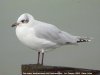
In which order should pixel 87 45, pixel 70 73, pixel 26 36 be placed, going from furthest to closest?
pixel 87 45 < pixel 26 36 < pixel 70 73

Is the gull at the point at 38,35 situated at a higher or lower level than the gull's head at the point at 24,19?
lower

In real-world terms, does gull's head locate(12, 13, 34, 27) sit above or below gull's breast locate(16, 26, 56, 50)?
above

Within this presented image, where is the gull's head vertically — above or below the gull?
above

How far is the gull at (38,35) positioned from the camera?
4.10 ft

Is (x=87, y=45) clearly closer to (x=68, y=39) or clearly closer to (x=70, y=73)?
(x=68, y=39)

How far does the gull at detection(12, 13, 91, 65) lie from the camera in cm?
125

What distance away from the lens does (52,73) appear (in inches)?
44.9

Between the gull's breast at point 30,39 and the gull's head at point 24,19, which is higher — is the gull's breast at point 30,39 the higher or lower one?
the lower one

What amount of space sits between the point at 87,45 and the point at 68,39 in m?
0.45

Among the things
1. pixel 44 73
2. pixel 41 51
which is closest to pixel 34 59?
pixel 41 51

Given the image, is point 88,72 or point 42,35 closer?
point 88,72

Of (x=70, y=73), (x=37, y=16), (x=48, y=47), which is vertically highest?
(x=37, y=16)

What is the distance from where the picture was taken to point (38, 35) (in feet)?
4.18

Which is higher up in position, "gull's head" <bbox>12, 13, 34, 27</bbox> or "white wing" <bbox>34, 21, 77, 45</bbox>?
"gull's head" <bbox>12, 13, 34, 27</bbox>
